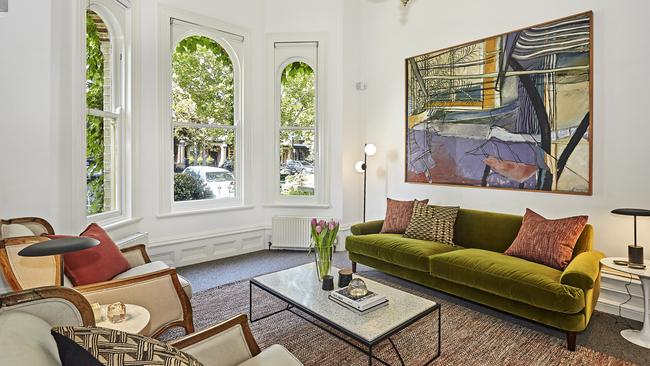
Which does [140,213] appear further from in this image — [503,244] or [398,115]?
[503,244]

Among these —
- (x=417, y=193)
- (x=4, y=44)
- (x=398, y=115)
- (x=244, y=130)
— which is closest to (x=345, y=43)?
(x=398, y=115)

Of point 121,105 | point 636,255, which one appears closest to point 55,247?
point 121,105

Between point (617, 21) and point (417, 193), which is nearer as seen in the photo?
point (617, 21)

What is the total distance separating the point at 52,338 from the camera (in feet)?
3.17

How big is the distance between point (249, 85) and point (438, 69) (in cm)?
259

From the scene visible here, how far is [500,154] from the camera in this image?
150 inches

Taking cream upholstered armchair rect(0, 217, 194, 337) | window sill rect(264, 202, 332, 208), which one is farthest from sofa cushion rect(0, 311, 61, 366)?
window sill rect(264, 202, 332, 208)

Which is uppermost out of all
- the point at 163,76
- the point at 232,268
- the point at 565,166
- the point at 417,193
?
the point at 163,76

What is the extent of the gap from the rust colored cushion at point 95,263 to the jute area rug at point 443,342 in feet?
2.08

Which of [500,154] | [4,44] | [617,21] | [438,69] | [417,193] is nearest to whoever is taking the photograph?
[4,44]

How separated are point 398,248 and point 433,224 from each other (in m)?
0.56

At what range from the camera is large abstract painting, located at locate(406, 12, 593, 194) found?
3256mm

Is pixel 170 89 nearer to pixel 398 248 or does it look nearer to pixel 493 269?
pixel 398 248

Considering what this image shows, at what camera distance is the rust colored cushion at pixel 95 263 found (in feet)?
7.41
